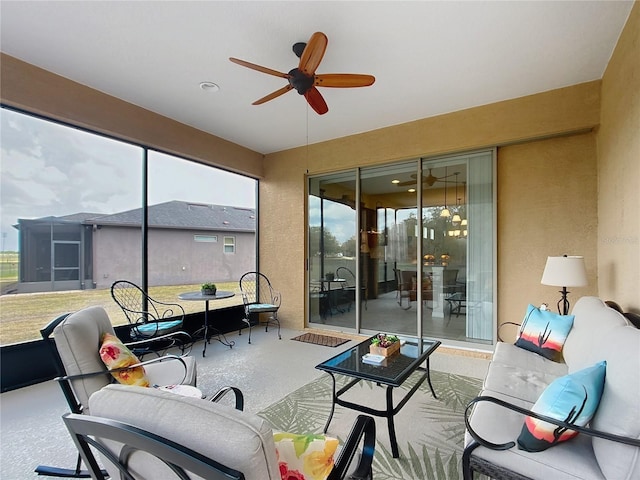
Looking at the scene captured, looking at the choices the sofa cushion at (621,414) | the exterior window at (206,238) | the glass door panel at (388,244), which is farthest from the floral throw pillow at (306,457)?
→ the exterior window at (206,238)

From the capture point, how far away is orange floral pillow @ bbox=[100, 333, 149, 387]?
6.08ft

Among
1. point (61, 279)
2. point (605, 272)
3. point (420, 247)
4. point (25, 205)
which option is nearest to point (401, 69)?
point (420, 247)

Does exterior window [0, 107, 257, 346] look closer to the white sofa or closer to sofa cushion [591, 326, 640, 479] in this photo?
the white sofa

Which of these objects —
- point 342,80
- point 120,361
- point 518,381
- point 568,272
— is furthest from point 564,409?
point 342,80

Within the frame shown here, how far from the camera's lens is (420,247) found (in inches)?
178

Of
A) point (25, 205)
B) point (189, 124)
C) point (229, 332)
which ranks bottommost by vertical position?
point (229, 332)

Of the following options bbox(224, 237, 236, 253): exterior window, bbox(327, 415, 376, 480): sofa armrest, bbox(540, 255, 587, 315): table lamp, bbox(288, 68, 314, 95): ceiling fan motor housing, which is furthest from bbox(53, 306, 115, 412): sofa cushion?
bbox(540, 255, 587, 315): table lamp

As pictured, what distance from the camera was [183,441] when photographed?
30.8 inches

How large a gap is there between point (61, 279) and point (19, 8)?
257cm

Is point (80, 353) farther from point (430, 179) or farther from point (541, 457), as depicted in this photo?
point (430, 179)

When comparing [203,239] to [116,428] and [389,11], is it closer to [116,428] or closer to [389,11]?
[389,11]

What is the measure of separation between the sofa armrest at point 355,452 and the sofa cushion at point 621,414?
0.92 metres

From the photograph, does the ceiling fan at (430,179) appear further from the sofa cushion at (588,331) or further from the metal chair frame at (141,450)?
the metal chair frame at (141,450)

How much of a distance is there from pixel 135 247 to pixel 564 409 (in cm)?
453
